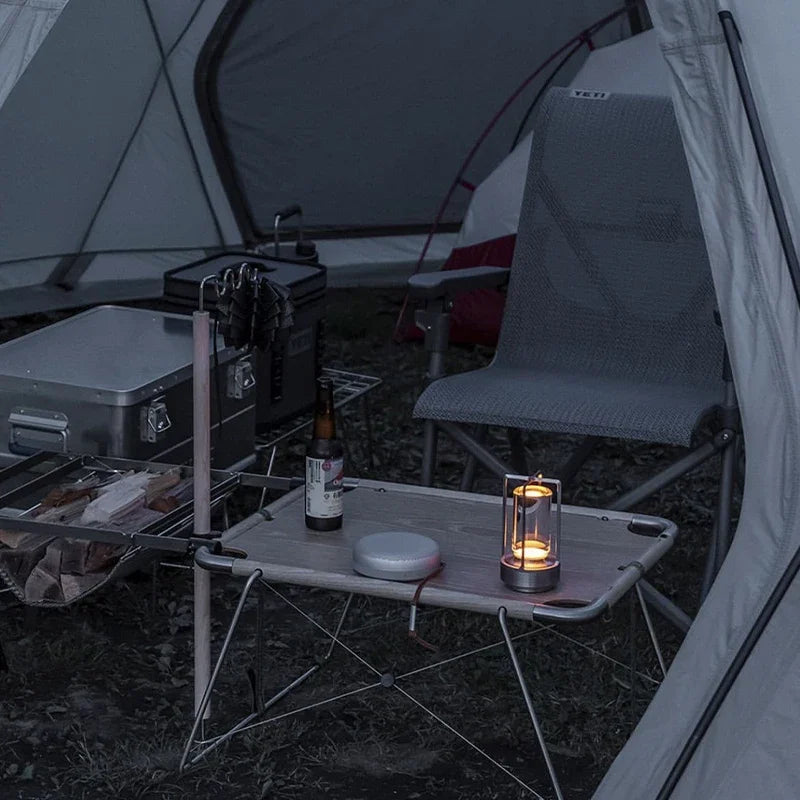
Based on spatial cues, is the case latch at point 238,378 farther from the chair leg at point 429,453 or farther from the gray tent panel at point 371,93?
the gray tent panel at point 371,93

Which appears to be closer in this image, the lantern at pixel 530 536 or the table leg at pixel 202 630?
the lantern at pixel 530 536

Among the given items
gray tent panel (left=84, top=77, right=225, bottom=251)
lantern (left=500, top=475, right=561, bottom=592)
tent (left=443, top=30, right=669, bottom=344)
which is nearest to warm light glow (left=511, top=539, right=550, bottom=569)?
lantern (left=500, top=475, right=561, bottom=592)

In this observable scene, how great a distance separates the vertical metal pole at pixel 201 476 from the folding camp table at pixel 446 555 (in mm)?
30

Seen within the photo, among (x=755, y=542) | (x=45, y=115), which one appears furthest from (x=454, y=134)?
(x=755, y=542)

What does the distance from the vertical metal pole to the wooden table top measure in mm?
76

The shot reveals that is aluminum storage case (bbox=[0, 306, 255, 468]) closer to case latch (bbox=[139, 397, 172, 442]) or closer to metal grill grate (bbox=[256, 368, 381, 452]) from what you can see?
case latch (bbox=[139, 397, 172, 442])

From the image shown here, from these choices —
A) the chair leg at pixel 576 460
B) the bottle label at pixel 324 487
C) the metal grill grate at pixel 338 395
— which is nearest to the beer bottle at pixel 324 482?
the bottle label at pixel 324 487

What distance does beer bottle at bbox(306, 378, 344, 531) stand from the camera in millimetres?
2514

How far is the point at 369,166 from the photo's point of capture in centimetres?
623

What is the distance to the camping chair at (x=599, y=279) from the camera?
3.39 m

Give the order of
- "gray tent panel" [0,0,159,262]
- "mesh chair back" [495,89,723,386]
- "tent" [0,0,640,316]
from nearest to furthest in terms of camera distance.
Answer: "mesh chair back" [495,89,723,386] < "gray tent panel" [0,0,159,262] < "tent" [0,0,640,316]

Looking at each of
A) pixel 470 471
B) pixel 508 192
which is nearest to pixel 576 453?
pixel 470 471

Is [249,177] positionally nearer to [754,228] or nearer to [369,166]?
[369,166]

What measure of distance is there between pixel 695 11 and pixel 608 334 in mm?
1399
